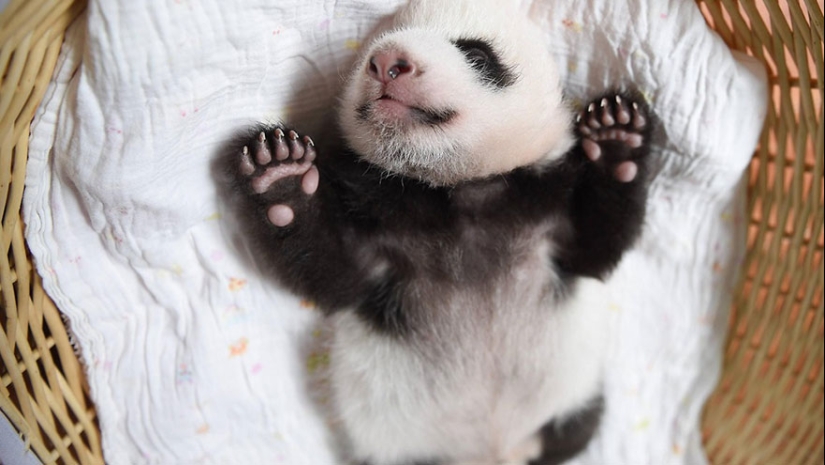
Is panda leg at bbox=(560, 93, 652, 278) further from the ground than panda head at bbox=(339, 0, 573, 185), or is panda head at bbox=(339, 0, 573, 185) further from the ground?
panda head at bbox=(339, 0, 573, 185)

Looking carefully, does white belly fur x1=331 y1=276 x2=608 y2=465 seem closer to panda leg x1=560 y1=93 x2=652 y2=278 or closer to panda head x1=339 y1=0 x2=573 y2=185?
panda leg x1=560 y1=93 x2=652 y2=278

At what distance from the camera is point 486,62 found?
3.51 ft

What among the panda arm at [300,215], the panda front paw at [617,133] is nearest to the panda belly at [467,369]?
the panda arm at [300,215]

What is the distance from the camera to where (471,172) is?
1110 mm

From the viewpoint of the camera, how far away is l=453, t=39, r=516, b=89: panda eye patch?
105 centimetres

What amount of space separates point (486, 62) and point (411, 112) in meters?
0.15

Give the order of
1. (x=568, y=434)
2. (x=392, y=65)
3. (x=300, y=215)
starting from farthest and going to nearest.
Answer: (x=568, y=434) < (x=300, y=215) < (x=392, y=65)

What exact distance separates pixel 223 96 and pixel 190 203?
0.18 meters

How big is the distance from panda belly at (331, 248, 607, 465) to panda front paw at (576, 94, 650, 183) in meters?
0.21

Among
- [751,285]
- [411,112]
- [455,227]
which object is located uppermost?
[411,112]

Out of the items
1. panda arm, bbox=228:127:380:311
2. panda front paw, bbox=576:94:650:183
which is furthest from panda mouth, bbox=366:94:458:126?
panda front paw, bbox=576:94:650:183

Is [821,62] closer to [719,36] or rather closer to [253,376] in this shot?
[719,36]

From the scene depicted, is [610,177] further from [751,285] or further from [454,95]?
[751,285]

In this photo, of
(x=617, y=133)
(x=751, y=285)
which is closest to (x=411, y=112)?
(x=617, y=133)
